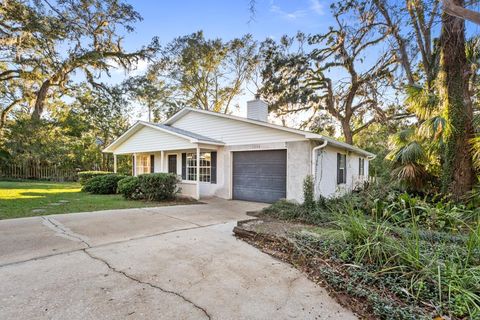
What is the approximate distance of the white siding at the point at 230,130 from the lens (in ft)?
30.9

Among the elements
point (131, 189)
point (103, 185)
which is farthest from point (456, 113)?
point (103, 185)

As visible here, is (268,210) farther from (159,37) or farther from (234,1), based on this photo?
(159,37)

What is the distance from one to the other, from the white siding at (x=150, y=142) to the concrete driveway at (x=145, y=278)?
639 centimetres

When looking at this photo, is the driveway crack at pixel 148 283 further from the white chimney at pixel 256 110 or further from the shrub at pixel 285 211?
the white chimney at pixel 256 110

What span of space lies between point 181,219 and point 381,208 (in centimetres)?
516

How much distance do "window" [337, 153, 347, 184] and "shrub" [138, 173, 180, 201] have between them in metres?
7.56

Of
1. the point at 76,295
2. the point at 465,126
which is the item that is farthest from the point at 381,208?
the point at 76,295

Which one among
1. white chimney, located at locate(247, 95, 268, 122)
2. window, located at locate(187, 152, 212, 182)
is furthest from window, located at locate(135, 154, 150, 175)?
white chimney, located at locate(247, 95, 268, 122)

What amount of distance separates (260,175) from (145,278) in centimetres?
728

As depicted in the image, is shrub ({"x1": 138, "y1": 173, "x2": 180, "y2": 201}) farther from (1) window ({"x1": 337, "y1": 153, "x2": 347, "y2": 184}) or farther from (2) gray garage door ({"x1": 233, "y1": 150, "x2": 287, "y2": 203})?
(1) window ({"x1": 337, "y1": 153, "x2": 347, "y2": 184})

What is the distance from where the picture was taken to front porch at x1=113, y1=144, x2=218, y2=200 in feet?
36.2

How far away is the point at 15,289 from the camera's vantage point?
9.04 feet

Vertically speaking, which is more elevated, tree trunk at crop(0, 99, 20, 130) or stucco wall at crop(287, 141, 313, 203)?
tree trunk at crop(0, 99, 20, 130)

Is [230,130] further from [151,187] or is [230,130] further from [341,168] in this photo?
[341,168]
